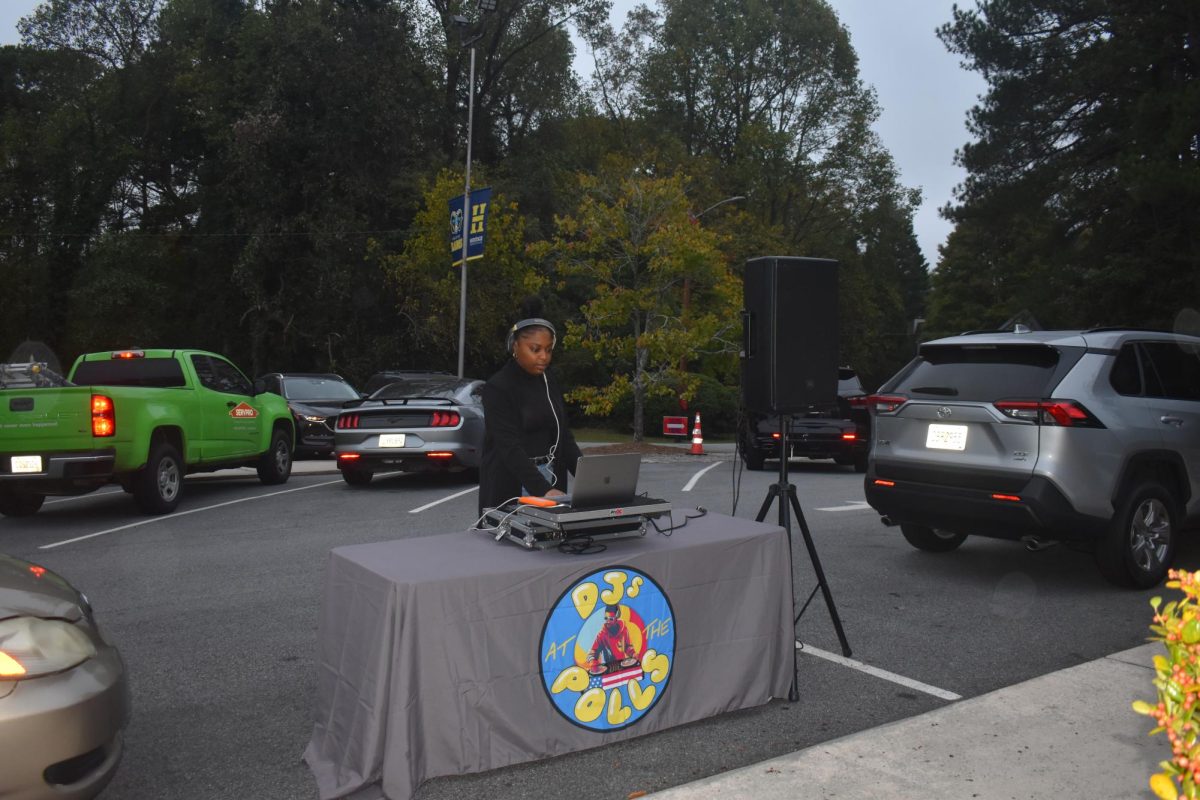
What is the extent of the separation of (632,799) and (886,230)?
49044 mm

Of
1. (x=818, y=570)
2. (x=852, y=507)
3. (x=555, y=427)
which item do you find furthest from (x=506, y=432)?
(x=852, y=507)

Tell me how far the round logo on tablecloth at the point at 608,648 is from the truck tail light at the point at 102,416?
25.5 ft

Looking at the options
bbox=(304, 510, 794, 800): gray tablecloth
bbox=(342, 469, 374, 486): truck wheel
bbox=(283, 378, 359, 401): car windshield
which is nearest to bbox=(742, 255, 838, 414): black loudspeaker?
bbox=(304, 510, 794, 800): gray tablecloth

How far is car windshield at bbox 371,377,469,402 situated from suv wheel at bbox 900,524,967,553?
6.46m

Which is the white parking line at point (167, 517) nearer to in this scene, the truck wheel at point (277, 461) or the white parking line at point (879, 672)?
the truck wheel at point (277, 461)

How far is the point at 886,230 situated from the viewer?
49.4 m

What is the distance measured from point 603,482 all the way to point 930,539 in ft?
17.1

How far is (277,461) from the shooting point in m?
13.8

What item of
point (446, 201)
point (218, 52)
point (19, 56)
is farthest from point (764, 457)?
point (19, 56)

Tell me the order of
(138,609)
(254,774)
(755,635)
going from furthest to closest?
(138,609) → (755,635) → (254,774)

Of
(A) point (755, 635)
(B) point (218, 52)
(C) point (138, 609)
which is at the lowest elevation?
(C) point (138, 609)

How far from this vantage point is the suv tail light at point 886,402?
7.28 m

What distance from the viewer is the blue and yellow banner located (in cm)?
2414

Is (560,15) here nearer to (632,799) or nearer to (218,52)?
(218,52)
